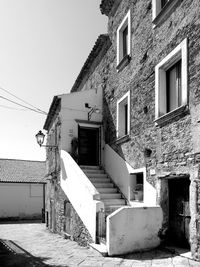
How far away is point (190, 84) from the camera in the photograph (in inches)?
275

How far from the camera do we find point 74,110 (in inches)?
512

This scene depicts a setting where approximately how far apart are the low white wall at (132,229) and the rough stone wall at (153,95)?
0.78 meters

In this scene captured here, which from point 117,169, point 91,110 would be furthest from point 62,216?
point 91,110

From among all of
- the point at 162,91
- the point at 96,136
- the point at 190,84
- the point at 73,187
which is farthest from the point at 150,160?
the point at 96,136

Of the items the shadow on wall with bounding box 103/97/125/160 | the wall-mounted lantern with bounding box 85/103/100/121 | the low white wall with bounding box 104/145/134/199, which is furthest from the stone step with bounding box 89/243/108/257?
the wall-mounted lantern with bounding box 85/103/100/121

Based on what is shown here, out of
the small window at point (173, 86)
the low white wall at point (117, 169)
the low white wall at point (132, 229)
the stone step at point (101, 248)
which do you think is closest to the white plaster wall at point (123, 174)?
the low white wall at point (117, 169)

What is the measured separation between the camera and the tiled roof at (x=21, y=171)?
90.3ft

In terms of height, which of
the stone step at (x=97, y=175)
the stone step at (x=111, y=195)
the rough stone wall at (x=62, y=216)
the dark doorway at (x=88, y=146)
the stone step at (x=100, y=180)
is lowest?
the rough stone wall at (x=62, y=216)

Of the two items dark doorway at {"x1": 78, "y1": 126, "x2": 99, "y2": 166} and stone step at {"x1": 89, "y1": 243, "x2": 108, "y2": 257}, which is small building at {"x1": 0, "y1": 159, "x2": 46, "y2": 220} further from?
stone step at {"x1": 89, "y1": 243, "x2": 108, "y2": 257}

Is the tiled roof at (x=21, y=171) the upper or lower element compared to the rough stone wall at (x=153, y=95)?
lower

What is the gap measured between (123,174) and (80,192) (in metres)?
1.72

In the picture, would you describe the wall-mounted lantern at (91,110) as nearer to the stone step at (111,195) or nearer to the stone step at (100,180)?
the stone step at (100,180)

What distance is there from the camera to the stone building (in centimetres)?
700

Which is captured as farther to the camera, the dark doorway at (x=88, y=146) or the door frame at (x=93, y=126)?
the dark doorway at (x=88, y=146)
